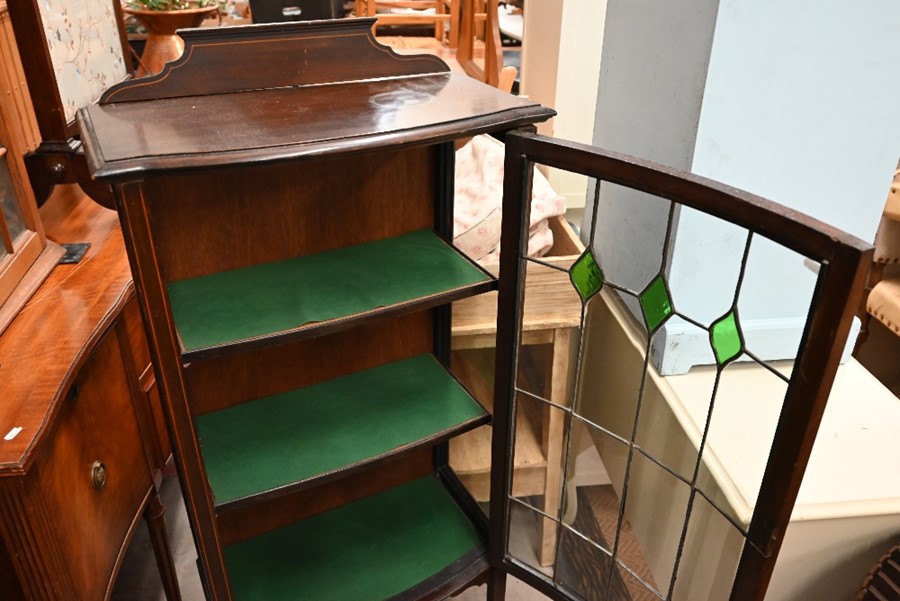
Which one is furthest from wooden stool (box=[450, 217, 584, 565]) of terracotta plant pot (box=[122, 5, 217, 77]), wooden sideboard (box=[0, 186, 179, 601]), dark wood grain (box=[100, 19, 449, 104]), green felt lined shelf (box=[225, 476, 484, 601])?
terracotta plant pot (box=[122, 5, 217, 77])

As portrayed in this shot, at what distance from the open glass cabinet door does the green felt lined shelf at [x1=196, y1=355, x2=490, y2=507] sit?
0.14 metres

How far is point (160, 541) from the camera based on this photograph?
1.50m

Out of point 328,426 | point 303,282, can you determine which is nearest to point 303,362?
point 328,426

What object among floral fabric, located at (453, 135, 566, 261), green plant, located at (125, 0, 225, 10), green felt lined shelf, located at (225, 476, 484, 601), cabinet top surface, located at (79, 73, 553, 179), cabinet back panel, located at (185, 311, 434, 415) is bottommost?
green felt lined shelf, located at (225, 476, 484, 601)

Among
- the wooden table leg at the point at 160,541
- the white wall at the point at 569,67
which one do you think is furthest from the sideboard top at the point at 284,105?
the white wall at the point at 569,67

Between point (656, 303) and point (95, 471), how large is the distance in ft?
2.99

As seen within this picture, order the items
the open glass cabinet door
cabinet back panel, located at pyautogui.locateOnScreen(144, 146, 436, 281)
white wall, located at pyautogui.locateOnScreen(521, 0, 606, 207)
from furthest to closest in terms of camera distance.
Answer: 1. white wall, located at pyautogui.locateOnScreen(521, 0, 606, 207)
2. cabinet back panel, located at pyautogui.locateOnScreen(144, 146, 436, 281)
3. the open glass cabinet door

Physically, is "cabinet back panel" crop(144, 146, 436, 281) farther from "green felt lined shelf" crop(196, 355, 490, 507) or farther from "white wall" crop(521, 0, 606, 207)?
"white wall" crop(521, 0, 606, 207)

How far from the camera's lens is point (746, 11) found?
1.16 metres

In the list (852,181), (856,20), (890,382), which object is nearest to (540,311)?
(852,181)

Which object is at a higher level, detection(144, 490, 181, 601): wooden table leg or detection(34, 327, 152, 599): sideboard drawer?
detection(34, 327, 152, 599): sideboard drawer

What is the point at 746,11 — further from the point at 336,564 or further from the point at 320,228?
the point at 336,564

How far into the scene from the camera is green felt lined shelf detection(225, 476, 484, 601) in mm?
1348

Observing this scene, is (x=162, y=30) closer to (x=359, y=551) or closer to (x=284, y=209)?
(x=284, y=209)
